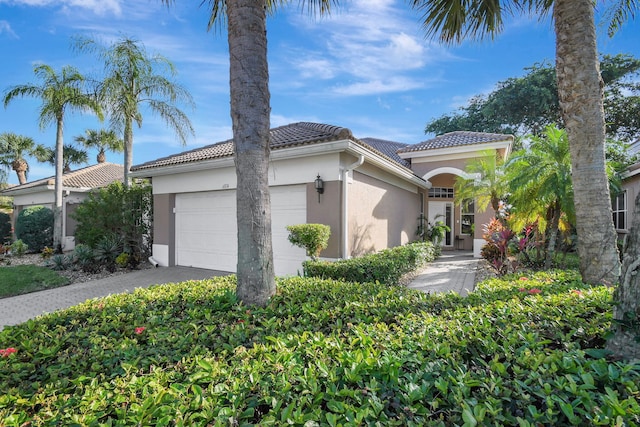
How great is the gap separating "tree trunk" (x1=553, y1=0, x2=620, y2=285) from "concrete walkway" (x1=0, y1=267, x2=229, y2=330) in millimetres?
8640

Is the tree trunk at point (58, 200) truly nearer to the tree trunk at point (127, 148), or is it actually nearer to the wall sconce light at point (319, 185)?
the tree trunk at point (127, 148)

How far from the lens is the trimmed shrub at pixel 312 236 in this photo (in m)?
7.89

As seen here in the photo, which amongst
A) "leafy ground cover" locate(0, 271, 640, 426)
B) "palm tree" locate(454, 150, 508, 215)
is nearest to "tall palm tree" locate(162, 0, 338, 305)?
"leafy ground cover" locate(0, 271, 640, 426)

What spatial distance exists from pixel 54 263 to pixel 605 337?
15751 millimetres

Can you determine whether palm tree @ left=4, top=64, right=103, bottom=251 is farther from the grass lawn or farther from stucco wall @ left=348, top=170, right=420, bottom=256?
stucco wall @ left=348, top=170, right=420, bottom=256

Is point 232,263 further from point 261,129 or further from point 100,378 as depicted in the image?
point 100,378

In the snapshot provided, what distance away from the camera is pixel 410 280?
960 centimetres

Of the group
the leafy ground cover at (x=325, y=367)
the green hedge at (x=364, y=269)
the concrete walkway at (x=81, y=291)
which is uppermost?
the leafy ground cover at (x=325, y=367)

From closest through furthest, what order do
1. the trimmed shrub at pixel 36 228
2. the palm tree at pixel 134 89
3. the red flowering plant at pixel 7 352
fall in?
1. the red flowering plant at pixel 7 352
2. the palm tree at pixel 134 89
3. the trimmed shrub at pixel 36 228

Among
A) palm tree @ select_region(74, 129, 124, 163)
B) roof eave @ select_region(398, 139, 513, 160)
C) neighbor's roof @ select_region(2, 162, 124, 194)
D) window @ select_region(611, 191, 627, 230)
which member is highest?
palm tree @ select_region(74, 129, 124, 163)

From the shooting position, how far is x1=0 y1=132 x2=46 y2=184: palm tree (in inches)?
991

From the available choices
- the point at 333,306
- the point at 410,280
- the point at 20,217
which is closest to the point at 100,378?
the point at 333,306

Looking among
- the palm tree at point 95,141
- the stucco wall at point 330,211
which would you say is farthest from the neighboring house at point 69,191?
the stucco wall at point 330,211

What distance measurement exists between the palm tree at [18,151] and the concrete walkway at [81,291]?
23375 millimetres
